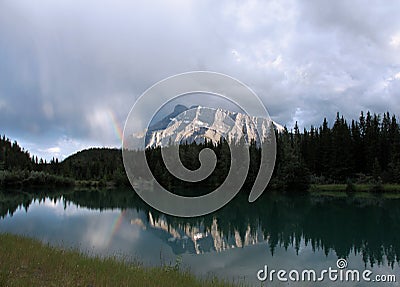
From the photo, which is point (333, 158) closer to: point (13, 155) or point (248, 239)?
point (248, 239)

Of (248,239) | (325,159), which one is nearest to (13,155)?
(325,159)

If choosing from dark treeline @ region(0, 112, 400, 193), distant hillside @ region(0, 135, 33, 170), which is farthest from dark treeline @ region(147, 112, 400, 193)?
distant hillside @ region(0, 135, 33, 170)

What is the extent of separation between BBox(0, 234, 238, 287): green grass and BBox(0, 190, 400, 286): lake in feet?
9.14

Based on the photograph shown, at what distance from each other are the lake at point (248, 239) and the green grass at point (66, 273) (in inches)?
110

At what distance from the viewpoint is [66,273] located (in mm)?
6461

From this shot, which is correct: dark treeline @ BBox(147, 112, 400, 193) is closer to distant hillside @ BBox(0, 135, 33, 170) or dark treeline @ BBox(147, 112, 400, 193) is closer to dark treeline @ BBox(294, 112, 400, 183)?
dark treeline @ BBox(294, 112, 400, 183)

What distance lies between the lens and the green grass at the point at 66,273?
5.76 meters

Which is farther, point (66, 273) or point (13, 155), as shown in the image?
point (13, 155)

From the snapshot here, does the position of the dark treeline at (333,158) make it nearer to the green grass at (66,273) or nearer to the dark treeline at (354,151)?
the dark treeline at (354,151)

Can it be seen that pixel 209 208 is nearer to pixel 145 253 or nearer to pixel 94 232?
pixel 94 232

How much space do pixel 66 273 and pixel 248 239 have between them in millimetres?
13914

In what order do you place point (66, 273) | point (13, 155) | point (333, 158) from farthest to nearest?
point (13, 155), point (333, 158), point (66, 273)

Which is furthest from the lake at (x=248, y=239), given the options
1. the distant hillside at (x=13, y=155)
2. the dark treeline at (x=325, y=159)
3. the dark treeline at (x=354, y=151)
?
the distant hillside at (x=13, y=155)

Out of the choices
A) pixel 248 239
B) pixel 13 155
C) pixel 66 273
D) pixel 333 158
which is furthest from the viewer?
pixel 13 155
